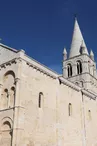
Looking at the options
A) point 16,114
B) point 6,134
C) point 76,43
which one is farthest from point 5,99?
point 76,43

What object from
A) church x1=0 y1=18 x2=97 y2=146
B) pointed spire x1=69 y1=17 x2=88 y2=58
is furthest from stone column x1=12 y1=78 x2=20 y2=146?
pointed spire x1=69 y1=17 x2=88 y2=58

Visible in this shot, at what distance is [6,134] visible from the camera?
1547 centimetres

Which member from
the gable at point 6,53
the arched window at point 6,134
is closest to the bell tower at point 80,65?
the gable at point 6,53

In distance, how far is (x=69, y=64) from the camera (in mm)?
35781

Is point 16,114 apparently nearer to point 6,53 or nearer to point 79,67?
point 6,53

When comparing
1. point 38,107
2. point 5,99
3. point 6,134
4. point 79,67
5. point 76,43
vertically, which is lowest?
point 6,134

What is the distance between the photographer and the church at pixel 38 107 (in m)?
15.4

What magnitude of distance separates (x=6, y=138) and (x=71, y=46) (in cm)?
2468

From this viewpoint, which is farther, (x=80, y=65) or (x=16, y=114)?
(x=80, y=65)

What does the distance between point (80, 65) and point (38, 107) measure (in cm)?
1864

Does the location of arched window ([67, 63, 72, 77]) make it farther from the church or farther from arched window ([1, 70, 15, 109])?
arched window ([1, 70, 15, 109])

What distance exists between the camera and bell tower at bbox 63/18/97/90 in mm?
32906

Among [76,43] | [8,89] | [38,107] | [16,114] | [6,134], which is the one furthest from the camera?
[76,43]

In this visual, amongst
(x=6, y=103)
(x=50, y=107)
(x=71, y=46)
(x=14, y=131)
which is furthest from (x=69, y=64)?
(x=14, y=131)
